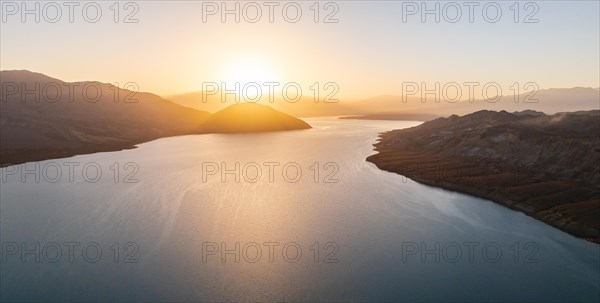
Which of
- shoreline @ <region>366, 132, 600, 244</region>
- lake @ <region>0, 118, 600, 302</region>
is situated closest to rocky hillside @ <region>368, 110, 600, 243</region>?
shoreline @ <region>366, 132, 600, 244</region>

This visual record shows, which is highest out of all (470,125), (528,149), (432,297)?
(470,125)

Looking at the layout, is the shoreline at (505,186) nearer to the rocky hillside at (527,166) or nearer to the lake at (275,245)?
the rocky hillside at (527,166)

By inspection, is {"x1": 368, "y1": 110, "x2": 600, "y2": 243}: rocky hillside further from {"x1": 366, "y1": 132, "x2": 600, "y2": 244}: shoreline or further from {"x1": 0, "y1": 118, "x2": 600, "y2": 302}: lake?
{"x1": 0, "y1": 118, "x2": 600, "y2": 302}: lake

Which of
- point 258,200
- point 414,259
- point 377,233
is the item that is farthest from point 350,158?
point 414,259

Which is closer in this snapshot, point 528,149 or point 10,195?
point 10,195

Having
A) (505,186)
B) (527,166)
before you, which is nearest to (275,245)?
(505,186)

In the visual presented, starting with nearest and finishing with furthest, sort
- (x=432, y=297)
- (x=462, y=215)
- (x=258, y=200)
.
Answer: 1. (x=432, y=297)
2. (x=462, y=215)
3. (x=258, y=200)

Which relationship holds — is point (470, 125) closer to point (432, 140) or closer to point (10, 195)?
point (432, 140)

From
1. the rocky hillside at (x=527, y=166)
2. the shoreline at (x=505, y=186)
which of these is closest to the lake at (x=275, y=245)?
the shoreline at (x=505, y=186)
